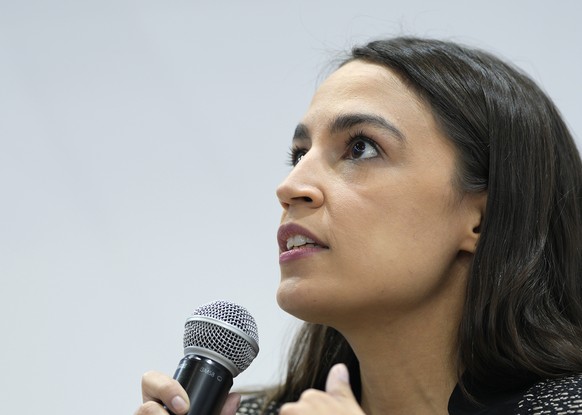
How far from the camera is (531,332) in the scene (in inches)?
63.1

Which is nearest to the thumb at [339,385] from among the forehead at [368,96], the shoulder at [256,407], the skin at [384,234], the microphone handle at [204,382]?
the microphone handle at [204,382]

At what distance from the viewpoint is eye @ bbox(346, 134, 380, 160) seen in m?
1.62

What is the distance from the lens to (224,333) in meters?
1.42

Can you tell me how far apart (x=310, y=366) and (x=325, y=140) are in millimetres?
559

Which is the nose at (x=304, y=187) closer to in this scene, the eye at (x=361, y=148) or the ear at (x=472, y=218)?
the eye at (x=361, y=148)

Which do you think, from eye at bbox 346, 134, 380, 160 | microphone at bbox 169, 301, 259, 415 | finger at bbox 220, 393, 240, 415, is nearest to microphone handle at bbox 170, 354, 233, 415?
microphone at bbox 169, 301, 259, 415

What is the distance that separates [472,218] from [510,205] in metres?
0.07

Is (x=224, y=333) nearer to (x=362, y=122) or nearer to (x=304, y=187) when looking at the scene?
(x=304, y=187)

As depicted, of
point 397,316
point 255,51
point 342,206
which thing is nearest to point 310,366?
point 397,316

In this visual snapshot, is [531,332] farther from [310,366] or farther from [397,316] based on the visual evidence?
[310,366]

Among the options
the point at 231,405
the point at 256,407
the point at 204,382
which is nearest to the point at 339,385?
the point at 204,382

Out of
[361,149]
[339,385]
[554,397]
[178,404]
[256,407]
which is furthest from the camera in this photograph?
[256,407]

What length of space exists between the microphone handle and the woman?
0.22m

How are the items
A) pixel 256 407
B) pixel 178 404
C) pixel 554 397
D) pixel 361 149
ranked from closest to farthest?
1. pixel 178 404
2. pixel 554 397
3. pixel 361 149
4. pixel 256 407
